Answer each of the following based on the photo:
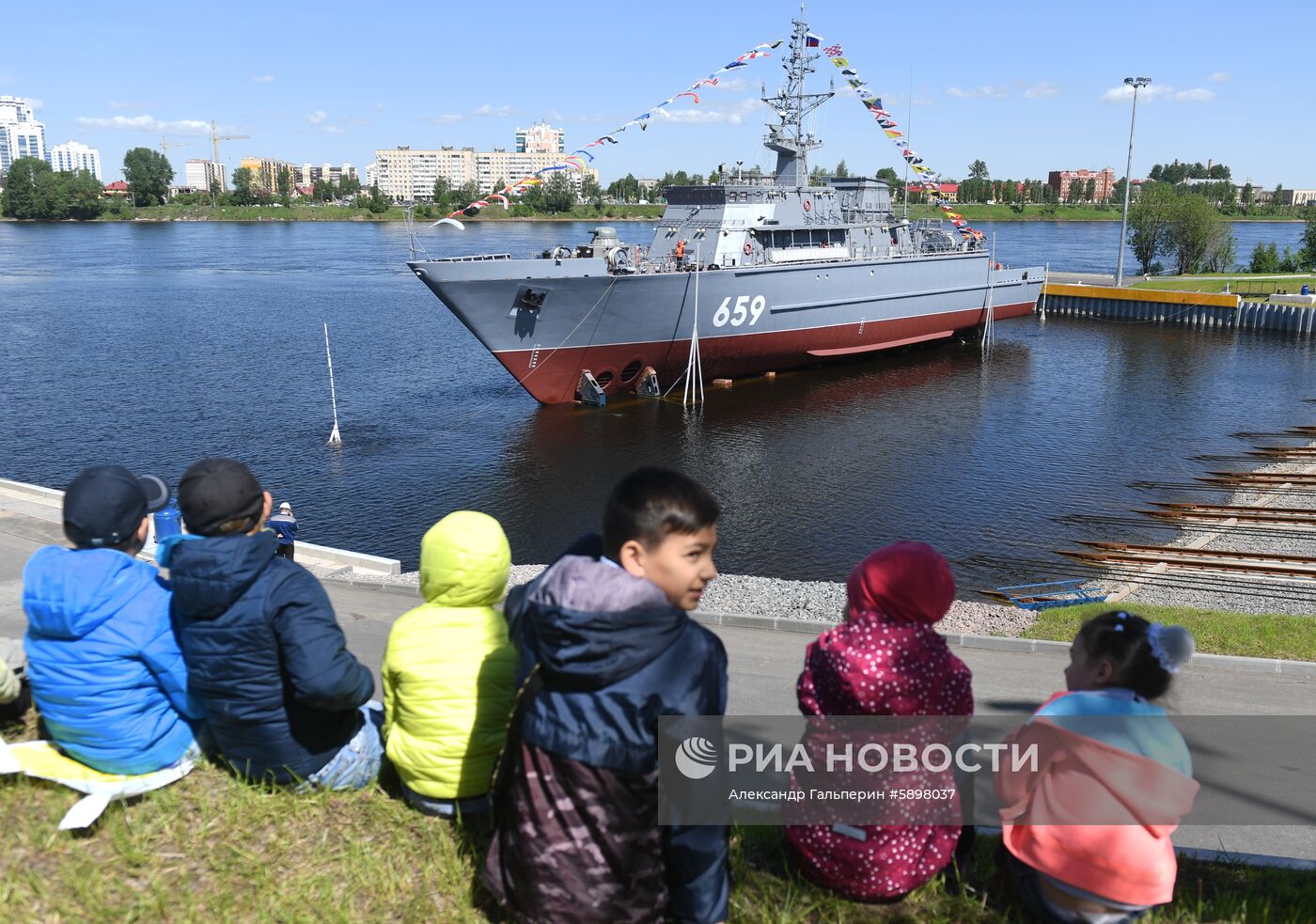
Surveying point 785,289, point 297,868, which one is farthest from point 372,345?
point 297,868

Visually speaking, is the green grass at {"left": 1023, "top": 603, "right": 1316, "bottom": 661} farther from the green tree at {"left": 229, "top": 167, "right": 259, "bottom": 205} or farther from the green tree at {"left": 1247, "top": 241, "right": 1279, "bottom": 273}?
the green tree at {"left": 229, "top": 167, "right": 259, "bottom": 205}

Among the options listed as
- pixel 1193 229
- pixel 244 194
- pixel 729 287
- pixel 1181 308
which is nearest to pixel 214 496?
pixel 729 287

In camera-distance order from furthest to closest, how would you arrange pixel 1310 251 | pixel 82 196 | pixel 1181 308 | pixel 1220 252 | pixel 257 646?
1. pixel 82 196
2. pixel 1220 252
3. pixel 1310 251
4. pixel 1181 308
5. pixel 257 646

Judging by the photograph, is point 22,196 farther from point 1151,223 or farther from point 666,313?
point 1151,223

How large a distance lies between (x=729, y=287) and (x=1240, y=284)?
136ft

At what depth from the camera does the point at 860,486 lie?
23078 millimetres

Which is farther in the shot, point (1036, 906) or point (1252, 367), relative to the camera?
point (1252, 367)

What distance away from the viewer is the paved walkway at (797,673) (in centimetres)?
759

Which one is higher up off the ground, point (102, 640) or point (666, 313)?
point (102, 640)

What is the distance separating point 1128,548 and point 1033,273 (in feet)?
110

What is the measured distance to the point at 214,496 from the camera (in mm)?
4004

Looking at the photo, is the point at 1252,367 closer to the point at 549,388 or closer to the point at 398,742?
the point at 549,388

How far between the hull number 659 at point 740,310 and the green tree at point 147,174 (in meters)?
162

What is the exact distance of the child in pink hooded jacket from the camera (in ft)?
11.4
